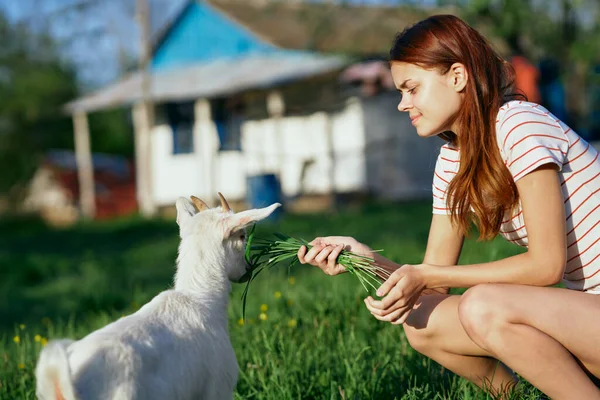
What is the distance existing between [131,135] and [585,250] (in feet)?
100

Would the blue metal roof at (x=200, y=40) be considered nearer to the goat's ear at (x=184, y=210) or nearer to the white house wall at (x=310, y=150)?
the white house wall at (x=310, y=150)

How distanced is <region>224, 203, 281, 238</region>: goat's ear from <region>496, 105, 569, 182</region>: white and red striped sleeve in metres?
0.91

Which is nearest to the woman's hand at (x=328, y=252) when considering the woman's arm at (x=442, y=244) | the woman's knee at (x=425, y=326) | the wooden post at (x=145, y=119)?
the woman's arm at (x=442, y=244)

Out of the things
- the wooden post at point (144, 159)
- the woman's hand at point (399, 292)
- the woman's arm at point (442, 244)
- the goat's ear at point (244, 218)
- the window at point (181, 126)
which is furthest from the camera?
the window at point (181, 126)

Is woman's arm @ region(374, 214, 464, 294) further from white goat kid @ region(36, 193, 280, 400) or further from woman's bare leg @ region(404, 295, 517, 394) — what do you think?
white goat kid @ region(36, 193, 280, 400)

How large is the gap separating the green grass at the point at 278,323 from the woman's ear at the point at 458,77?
4.18 ft

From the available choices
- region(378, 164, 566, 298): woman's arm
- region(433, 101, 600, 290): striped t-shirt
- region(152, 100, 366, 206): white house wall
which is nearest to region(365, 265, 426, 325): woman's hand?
region(378, 164, 566, 298): woman's arm

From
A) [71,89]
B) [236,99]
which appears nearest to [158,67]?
[236,99]

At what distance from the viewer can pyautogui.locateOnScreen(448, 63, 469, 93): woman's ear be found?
330 cm

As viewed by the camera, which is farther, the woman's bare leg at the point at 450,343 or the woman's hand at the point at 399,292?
the woman's bare leg at the point at 450,343

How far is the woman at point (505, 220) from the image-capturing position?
3.13 meters

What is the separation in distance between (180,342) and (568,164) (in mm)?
1640

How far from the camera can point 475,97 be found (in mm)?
3301

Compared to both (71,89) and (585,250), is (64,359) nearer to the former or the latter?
(585,250)
